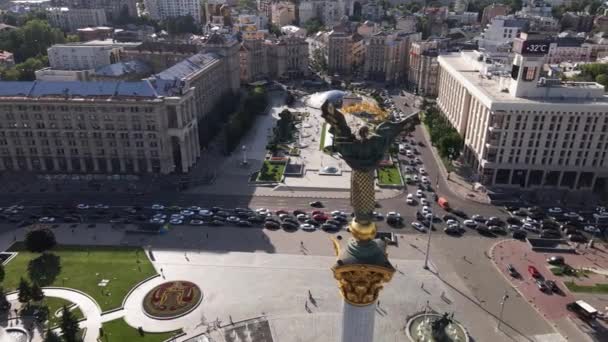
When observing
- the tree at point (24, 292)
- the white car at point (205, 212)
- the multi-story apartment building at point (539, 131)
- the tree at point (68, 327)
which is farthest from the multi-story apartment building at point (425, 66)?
the tree at point (68, 327)

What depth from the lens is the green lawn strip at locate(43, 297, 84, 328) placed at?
199 feet

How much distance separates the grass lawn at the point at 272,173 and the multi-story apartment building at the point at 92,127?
18868 mm

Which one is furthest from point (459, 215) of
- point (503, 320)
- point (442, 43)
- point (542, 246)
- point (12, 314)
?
point (442, 43)

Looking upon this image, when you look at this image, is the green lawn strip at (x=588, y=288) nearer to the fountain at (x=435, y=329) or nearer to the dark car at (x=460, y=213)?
the fountain at (x=435, y=329)

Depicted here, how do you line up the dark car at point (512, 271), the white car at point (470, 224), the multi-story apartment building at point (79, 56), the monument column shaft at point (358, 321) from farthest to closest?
1. the multi-story apartment building at point (79, 56)
2. the white car at point (470, 224)
3. the dark car at point (512, 271)
4. the monument column shaft at point (358, 321)

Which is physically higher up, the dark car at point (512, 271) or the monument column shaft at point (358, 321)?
the monument column shaft at point (358, 321)

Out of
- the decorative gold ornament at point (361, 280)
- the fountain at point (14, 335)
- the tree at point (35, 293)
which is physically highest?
the decorative gold ornament at point (361, 280)

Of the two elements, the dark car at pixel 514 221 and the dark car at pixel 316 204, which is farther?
the dark car at pixel 316 204

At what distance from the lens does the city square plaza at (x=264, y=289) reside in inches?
2341

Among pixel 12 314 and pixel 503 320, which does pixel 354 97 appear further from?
pixel 12 314

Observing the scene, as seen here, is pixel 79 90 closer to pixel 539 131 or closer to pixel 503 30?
pixel 539 131

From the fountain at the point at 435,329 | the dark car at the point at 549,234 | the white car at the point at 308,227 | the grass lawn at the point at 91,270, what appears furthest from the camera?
the white car at the point at 308,227

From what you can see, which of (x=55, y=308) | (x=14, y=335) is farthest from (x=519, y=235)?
(x=14, y=335)

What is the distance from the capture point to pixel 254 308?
6334 cm
